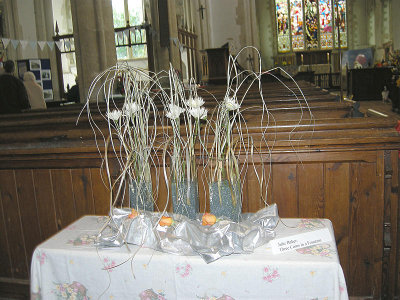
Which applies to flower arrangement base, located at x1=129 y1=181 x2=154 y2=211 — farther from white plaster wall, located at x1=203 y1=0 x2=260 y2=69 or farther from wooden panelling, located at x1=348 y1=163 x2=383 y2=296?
white plaster wall, located at x1=203 y1=0 x2=260 y2=69

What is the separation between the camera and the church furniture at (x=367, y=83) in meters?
12.1

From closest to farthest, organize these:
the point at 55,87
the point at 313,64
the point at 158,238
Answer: the point at 158,238 < the point at 55,87 < the point at 313,64

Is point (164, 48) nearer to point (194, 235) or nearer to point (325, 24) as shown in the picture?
point (194, 235)

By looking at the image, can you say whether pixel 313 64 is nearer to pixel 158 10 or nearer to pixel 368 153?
pixel 158 10

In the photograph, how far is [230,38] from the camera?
1198cm

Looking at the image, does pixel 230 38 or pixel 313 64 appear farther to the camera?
pixel 313 64

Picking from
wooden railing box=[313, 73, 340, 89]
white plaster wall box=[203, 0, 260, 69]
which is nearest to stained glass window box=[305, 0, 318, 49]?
wooden railing box=[313, 73, 340, 89]

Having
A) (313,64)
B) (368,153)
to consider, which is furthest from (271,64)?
(368,153)

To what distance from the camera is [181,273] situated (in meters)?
1.17

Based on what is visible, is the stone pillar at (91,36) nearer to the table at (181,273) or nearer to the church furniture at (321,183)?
the church furniture at (321,183)

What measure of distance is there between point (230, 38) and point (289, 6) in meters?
6.23

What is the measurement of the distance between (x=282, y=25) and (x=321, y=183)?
16.4 m

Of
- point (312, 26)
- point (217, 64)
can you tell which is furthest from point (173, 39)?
point (312, 26)

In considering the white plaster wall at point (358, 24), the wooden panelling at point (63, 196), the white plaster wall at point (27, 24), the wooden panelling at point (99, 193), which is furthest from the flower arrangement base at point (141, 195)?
the white plaster wall at point (358, 24)
